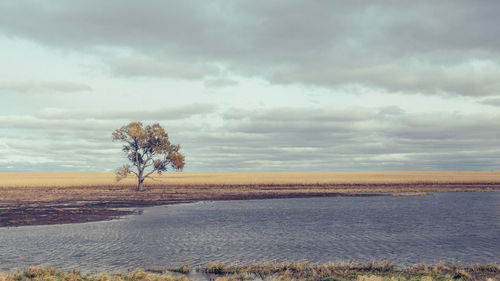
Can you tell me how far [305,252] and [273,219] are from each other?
14952mm

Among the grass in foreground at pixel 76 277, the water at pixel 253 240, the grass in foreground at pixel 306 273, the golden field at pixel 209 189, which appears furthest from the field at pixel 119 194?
the grass in foreground at pixel 306 273

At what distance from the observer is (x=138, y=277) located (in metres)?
16.0

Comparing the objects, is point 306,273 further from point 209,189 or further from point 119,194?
point 209,189

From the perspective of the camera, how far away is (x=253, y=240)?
85.1ft

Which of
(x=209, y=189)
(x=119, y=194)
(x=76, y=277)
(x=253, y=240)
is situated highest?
(x=209, y=189)

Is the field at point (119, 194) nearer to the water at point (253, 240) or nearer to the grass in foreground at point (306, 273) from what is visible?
the water at point (253, 240)

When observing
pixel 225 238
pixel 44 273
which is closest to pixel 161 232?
pixel 225 238

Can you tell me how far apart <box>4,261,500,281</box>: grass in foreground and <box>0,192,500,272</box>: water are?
67.2 inches

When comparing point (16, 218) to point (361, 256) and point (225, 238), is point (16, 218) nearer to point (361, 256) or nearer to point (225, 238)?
point (225, 238)

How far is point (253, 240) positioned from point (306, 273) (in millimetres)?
9086

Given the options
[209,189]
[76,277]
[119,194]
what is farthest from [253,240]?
[209,189]

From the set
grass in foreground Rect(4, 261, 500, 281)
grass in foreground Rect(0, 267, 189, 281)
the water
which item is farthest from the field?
grass in foreground Rect(4, 261, 500, 281)

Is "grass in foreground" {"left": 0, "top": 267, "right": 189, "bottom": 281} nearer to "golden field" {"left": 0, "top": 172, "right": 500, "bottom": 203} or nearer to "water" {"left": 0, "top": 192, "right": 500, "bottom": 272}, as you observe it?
"water" {"left": 0, "top": 192, "right": 500, "bottom": 272}

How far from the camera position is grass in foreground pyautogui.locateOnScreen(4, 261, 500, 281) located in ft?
52.2
